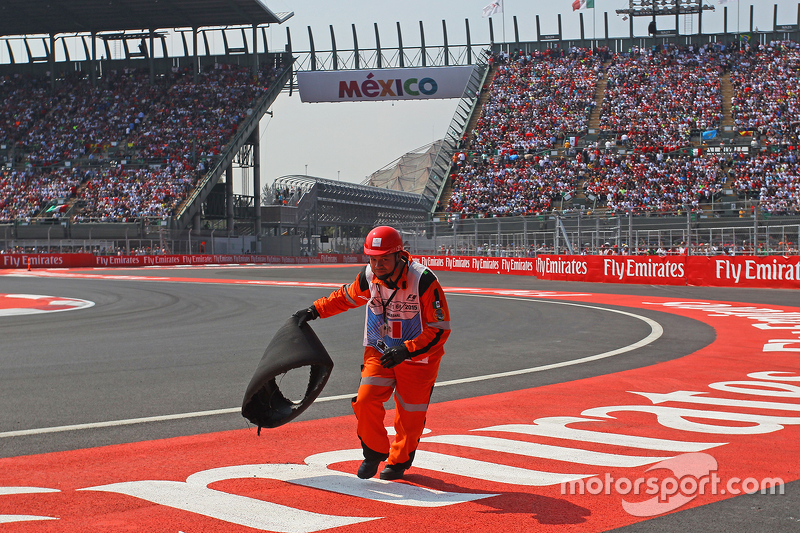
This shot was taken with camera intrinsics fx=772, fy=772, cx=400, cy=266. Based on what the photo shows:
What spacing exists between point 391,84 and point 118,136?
19603mm

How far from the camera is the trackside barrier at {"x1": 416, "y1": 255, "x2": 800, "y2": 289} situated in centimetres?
2244

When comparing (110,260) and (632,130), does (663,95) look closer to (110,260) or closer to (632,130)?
(632,130)

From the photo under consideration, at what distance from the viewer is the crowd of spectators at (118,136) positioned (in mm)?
49188

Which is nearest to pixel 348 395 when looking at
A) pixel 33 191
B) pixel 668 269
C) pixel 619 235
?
pixel 668 269

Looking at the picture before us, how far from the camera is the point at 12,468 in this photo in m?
4.64

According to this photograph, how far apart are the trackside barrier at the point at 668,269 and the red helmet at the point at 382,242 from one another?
68.0ft

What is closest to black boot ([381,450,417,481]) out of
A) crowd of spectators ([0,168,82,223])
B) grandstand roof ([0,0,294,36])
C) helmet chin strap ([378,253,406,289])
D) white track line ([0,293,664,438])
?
helmet chin strap ([378,253,406,289])

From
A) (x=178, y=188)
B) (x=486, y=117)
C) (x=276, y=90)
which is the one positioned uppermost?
(x=276, y=90)

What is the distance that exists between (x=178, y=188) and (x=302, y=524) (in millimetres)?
48398

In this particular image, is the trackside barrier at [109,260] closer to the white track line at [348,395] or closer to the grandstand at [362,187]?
the grandstand at [362,187]

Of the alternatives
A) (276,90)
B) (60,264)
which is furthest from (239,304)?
(276,90)

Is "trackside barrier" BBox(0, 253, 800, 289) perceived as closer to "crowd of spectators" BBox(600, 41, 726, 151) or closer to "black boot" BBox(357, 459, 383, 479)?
"crowd of spectators" BBox(600, 41, 726, 151)

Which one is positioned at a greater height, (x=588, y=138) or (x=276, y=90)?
(x=276, y=90)

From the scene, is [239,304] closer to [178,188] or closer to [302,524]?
[302,524]
